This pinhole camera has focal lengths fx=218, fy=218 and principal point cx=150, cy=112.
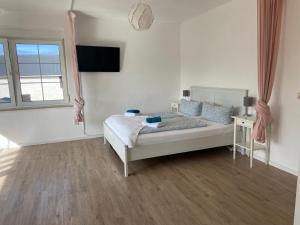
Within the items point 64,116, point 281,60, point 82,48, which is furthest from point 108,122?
point 281,60

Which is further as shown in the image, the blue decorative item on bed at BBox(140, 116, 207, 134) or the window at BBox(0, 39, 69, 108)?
the window at BBox(0, 39, 69, 108)

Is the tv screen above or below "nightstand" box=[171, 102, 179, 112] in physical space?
above

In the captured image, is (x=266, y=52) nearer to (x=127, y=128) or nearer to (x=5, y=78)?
(x=127, y=128)

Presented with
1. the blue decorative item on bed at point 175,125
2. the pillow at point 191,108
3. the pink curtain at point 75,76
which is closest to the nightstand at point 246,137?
the blue decorative item on bed at point 175,125

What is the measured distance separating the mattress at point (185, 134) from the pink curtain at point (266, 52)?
2.07 ft

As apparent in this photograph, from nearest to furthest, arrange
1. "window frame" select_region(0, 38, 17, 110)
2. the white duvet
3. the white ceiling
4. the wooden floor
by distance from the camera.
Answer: the wooden floor → the white duvet → the white ceiling → "window frame" select_region(0, 38, 17, 110)

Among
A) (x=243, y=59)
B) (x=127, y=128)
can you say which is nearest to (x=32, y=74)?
(x=127, y=128)

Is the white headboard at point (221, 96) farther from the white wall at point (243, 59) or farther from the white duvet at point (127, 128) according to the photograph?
the white duvet at point (127, 128)

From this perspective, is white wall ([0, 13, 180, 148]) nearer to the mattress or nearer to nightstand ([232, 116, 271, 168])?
the mattress

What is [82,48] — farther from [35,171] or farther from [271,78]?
[271,78]

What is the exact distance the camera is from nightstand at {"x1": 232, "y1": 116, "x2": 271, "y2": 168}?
3.32 m

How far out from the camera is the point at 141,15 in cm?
288

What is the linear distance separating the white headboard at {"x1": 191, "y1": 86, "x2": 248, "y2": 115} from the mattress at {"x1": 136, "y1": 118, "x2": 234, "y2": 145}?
44 centimetres

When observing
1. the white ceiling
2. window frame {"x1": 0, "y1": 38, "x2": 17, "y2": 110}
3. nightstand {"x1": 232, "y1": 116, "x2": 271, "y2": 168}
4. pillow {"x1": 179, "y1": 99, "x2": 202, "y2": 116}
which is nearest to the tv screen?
the white ceiling
